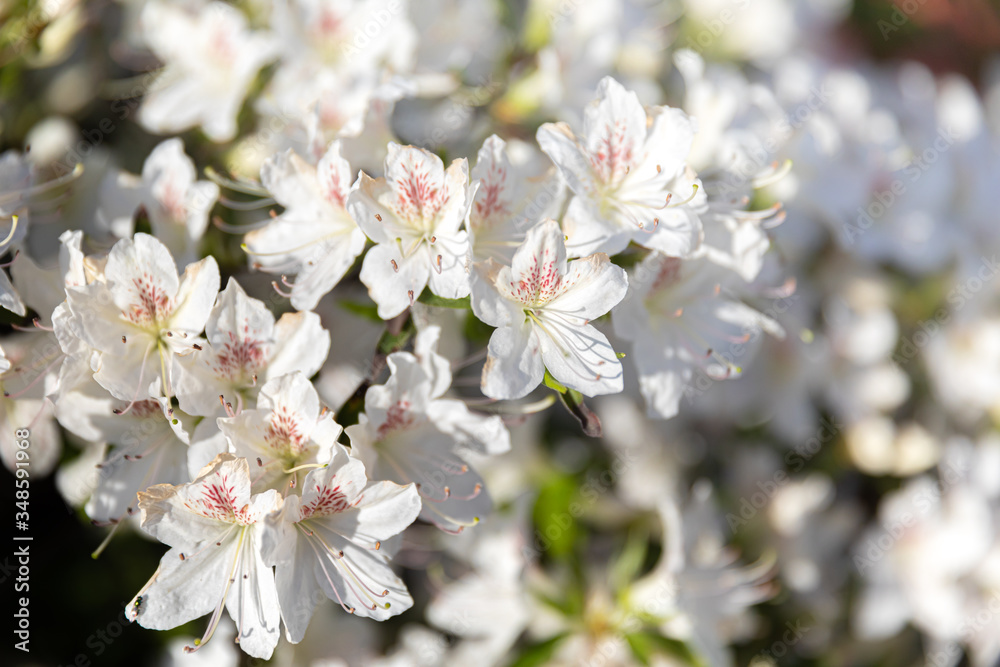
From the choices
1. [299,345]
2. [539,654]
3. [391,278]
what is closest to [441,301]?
[391,278]

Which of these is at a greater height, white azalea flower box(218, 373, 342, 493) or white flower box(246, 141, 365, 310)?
white flower box(246, 141, 365, 310)

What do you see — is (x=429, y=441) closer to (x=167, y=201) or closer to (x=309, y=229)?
(x=309, y=229)

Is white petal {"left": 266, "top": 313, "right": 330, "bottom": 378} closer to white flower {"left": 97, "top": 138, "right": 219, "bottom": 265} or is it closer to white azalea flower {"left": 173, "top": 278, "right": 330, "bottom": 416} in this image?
white azalea flower {"left": 173, "top": 278, "right": 330, "bottom": 416}

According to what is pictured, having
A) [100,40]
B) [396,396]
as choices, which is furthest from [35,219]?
[396,396]

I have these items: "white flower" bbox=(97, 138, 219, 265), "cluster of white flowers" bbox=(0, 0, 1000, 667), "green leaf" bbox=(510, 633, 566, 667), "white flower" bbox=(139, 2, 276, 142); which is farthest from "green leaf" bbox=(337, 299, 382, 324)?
"green leaf" bbox=(510, 633, 566, 667)

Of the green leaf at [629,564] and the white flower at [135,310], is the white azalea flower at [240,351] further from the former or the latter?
the green leaf at [629,564]

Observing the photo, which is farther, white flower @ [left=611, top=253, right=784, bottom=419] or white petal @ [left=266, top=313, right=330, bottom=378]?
white flower @ [left=611, top=253, right=784, bottom=419]
